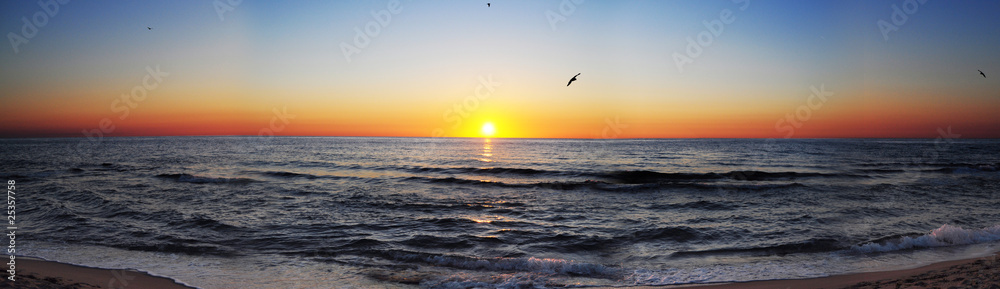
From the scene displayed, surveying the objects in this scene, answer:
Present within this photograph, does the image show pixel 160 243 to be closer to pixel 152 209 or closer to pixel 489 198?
pixel 152 209

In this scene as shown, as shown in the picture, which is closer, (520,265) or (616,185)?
(520,265)

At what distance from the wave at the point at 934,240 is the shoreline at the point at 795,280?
145cm

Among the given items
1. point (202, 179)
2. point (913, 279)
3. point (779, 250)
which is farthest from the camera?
point (202, 179)

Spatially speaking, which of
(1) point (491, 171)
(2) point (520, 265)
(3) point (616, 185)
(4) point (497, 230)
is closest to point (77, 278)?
(2) point (520, 265)

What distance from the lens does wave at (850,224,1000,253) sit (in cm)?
1076

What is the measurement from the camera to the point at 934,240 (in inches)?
441

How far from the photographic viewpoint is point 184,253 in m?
10.7

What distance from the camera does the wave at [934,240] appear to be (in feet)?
35.3

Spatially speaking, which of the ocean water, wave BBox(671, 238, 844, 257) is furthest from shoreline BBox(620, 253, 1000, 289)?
wave BBox(671, 238, 844, 257)

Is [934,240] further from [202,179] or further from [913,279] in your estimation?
[202,179]

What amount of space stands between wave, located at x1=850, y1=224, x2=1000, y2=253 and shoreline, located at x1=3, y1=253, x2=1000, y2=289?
1.45 meters

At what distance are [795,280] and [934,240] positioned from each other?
5.86 metres

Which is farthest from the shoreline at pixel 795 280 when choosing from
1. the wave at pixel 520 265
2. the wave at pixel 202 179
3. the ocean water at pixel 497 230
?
the wave at pixel 202 179

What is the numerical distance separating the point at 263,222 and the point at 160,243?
309 centimetres
